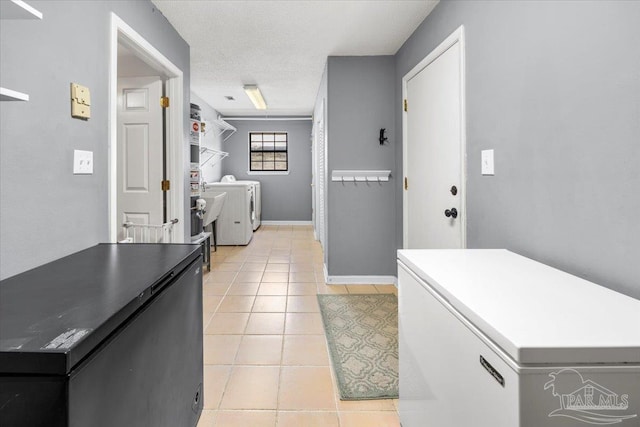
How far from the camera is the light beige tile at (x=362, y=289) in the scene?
11.3 feet

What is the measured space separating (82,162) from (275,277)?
8.58 ft

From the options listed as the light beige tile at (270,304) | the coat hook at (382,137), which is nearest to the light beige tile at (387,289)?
the light beige tile at (270,304)

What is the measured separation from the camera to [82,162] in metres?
1.67

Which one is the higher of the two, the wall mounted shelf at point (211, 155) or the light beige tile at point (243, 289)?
the wall mounted shelf at point (211, 155)

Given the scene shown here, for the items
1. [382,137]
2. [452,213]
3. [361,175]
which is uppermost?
[382,137]

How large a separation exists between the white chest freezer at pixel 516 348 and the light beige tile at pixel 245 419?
0.68m

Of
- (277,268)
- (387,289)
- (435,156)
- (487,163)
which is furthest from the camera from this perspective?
(277,268)

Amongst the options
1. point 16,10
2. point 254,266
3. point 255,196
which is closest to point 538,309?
point 16,10

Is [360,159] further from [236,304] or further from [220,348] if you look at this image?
[220,348]

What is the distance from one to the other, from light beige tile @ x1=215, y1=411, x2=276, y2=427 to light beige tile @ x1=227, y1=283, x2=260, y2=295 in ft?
5.86

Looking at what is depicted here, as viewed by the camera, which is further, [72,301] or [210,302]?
[210,302]

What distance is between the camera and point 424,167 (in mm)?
2801

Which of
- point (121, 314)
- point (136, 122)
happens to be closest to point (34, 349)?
point (121, 314)

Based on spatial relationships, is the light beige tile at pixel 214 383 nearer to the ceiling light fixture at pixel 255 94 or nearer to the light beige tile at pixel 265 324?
the light beige tile at pixel 265 324
